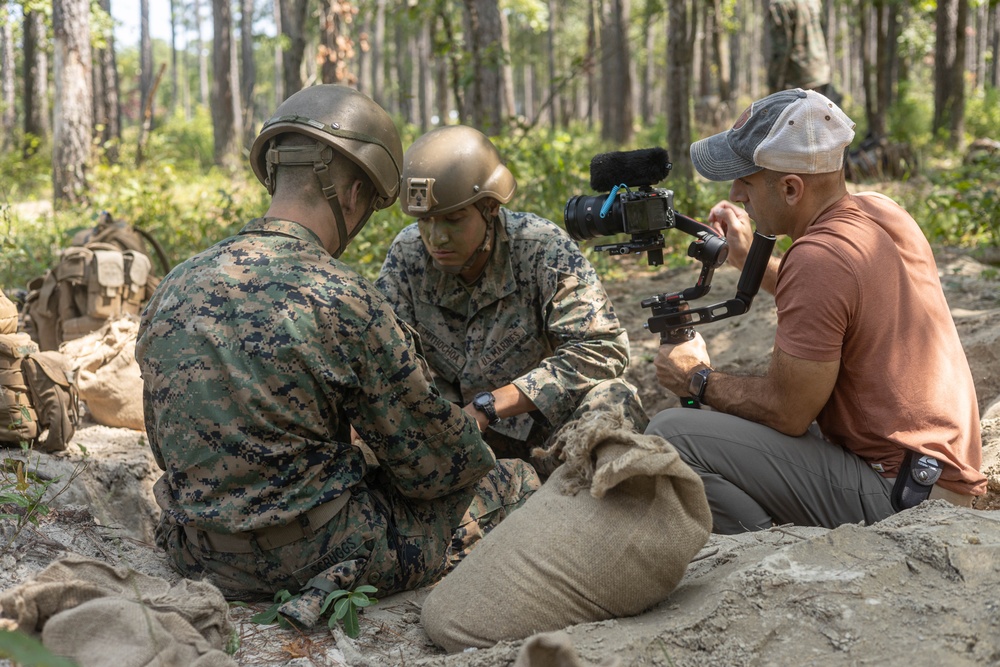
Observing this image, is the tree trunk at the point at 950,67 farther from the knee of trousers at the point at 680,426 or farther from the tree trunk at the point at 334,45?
the knee of trousers at the point at 680,426

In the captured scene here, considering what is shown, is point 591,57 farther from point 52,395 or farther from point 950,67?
point 52,395

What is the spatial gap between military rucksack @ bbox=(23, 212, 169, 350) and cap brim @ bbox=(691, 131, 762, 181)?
3359mm

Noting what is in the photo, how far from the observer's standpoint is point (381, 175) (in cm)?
284

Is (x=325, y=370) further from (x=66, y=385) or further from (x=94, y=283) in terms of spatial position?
(x=94, y=283)

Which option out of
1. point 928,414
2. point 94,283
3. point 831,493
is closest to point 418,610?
point 831,493

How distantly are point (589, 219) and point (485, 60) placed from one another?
599 cm

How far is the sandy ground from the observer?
1.92 metres

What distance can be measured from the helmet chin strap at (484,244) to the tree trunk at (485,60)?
498cm

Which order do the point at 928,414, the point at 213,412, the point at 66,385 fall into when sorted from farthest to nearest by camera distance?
1. the point at 66,385
2. the point at 928,414
3. the point at 213,412

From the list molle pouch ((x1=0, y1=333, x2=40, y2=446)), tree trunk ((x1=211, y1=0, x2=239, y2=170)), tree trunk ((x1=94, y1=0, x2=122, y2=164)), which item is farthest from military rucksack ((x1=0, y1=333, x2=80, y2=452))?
tree trunk ((x1=94, y1=0, x2=122, y2=164))

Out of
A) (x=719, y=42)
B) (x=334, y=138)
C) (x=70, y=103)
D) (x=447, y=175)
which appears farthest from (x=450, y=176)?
(x=719, y=42)

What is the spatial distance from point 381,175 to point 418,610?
53.6 inches

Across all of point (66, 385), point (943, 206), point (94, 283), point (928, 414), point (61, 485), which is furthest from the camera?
point (943, 206)

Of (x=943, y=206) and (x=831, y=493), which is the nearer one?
(x=831, y=493)
